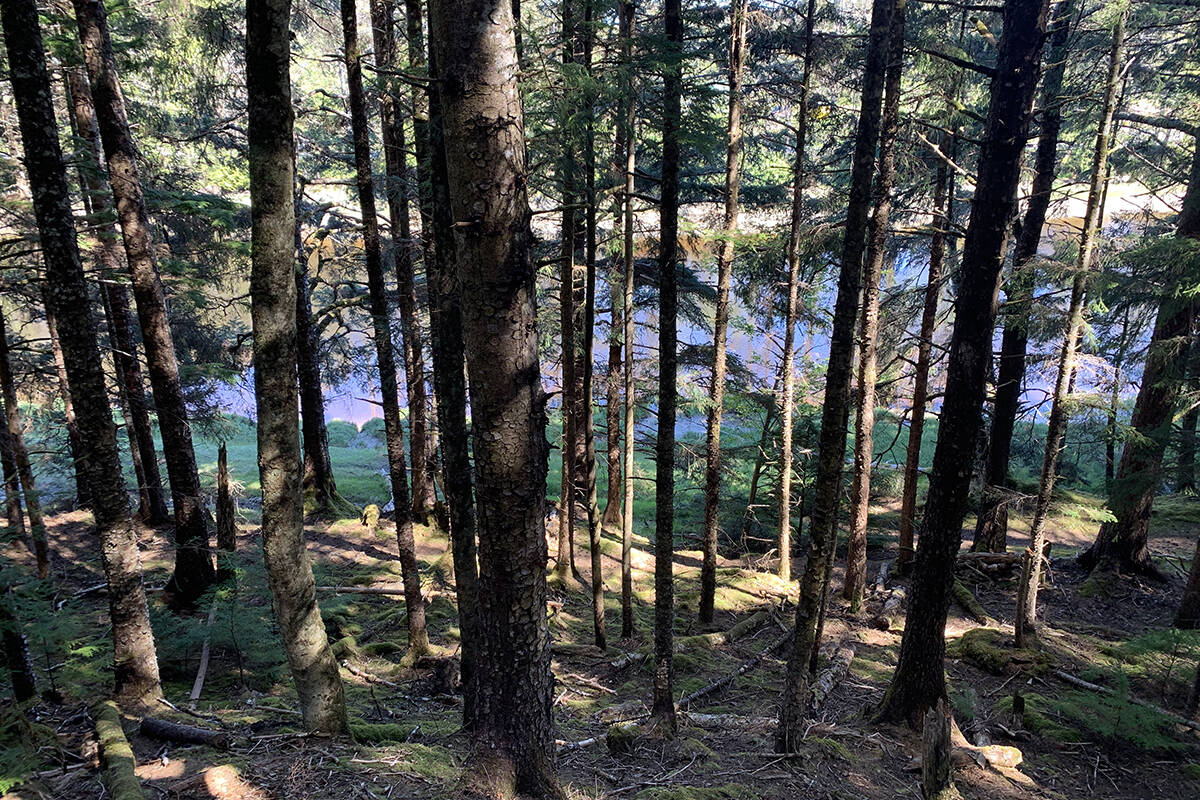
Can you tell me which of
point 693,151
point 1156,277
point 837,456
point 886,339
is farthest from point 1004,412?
point 837,456

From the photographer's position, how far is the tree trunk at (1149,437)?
400 inches

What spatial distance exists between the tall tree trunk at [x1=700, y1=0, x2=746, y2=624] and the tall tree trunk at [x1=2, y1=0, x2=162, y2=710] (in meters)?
8.95

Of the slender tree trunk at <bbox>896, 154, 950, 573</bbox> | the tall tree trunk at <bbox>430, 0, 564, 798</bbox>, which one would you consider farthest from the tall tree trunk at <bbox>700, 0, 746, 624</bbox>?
the tall tree trunk at <bbox>430, 0, 564, 798</bbox>

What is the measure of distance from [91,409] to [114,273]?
16.0 feet

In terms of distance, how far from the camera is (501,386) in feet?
12.3

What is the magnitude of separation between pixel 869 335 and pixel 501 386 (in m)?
9.16

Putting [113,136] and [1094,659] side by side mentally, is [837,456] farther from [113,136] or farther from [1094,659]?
[113,136]

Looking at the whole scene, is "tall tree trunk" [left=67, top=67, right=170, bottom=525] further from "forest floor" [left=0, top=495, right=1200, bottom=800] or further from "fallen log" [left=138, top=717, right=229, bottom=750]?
"fallen log" [left=138, top=717, right=229, bottom=750]

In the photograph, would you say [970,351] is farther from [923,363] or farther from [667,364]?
[923,363]

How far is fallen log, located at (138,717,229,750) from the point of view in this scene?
4.93 m

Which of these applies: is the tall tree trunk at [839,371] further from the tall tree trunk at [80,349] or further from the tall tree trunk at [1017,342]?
the tall tree trunk at [1017,342]

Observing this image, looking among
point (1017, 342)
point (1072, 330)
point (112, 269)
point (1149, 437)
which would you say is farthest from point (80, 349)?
point (1017, 342)

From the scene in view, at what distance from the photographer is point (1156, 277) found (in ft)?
31.8

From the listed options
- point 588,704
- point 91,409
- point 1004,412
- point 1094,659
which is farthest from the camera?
point 1004,412
